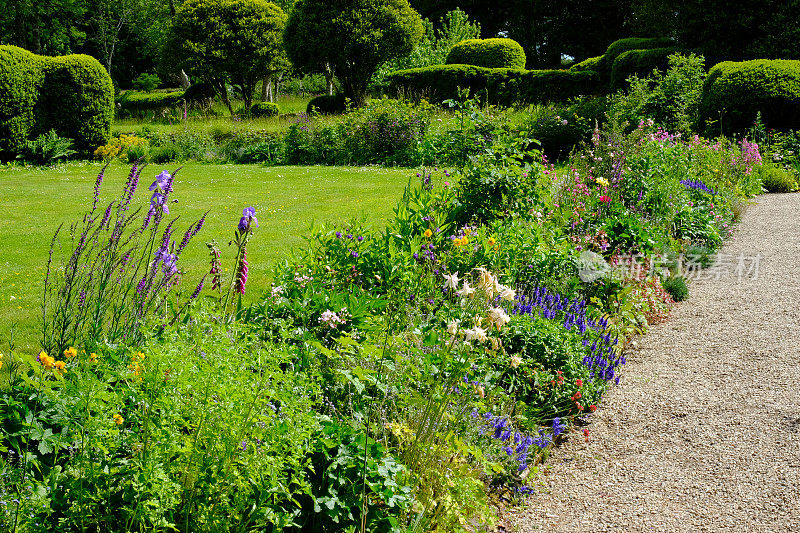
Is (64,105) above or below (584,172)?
above

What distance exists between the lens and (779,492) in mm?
2742

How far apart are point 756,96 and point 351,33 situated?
1170cm

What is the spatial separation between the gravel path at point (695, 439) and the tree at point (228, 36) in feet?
62.6

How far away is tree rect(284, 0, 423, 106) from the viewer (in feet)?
60.1

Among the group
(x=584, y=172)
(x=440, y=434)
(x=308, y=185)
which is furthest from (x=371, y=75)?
(x=440, y=434)

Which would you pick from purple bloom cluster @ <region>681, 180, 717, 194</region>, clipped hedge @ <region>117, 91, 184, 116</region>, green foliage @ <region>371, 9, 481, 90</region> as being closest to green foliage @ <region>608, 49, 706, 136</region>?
purple bloom cluster @ <region>681, 180, 717, 194</region>

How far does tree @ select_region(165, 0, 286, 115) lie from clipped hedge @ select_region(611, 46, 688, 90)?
37.0 ft

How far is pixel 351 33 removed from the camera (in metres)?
18.2

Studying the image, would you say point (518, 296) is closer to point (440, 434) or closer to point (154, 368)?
point (440, 434)

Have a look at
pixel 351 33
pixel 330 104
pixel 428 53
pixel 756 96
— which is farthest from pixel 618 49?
pixel 330 104

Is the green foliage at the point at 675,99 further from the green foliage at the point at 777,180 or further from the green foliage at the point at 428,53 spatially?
the green foliage at the point at 428,53

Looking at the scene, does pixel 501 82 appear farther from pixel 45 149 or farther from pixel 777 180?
pixel 45 149

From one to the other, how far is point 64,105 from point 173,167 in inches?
113

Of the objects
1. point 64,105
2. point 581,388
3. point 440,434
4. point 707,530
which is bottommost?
point 707,530
